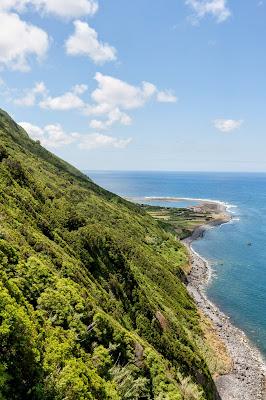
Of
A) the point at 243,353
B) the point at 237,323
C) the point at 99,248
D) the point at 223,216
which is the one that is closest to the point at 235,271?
the point at 237,323

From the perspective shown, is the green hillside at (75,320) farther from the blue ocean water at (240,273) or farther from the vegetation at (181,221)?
the vegetation at (181,221)

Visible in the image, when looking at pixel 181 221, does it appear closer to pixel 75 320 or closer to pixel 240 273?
pixel 240 273

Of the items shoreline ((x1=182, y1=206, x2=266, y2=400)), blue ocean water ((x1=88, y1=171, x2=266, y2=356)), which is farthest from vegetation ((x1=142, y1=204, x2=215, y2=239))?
shoreline ((x1=182, y1=206, x2=266, y2=400))

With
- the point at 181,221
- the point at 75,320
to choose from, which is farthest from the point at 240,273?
the point at 75,320

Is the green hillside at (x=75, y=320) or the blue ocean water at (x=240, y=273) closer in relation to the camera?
the green hillside at (x=75, y=320)

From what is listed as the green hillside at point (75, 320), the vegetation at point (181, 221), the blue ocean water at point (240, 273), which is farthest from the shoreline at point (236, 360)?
the vegetation at point (181, 221)

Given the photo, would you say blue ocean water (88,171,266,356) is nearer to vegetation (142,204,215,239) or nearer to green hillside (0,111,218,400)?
vegetation (142,204,215,239)

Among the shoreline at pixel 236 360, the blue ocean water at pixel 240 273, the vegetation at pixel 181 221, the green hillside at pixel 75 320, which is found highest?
the green hillside at pixel 75 320

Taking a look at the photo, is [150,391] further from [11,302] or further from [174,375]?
[11,302]
